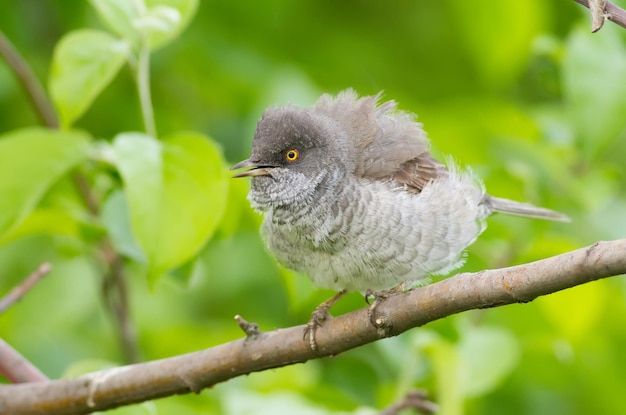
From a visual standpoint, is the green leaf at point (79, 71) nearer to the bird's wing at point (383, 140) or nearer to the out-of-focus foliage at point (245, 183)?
the out-of-focus foliage at point (245, 183)

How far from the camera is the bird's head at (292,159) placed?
13.3ft

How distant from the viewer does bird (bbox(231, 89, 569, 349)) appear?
379 cm

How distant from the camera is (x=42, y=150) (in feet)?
11.8

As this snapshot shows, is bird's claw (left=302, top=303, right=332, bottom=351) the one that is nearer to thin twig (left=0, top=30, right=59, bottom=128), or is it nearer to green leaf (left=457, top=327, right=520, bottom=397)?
green leaf (left=457, top=327, right=520, bottom=397)

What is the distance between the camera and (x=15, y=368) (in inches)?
141

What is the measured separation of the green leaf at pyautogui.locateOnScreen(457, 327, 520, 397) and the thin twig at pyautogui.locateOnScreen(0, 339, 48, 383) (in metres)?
1.66

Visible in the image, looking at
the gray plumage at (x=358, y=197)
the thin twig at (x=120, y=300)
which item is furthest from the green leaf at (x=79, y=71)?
the thin twig at (x=120, y=300)

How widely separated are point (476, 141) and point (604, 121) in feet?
5.21

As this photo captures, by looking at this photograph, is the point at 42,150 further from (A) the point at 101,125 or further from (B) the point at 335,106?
(A) the point at 101,125

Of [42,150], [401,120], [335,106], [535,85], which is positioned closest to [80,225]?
[42,150]

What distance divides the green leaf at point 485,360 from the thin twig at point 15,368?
1661 mm

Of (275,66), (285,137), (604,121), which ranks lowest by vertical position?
(285,137)

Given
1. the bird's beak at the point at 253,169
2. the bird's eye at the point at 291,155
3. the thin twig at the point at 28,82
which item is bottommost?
the bird's beak at the point at 253,169

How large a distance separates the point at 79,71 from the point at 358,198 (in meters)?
1.21
